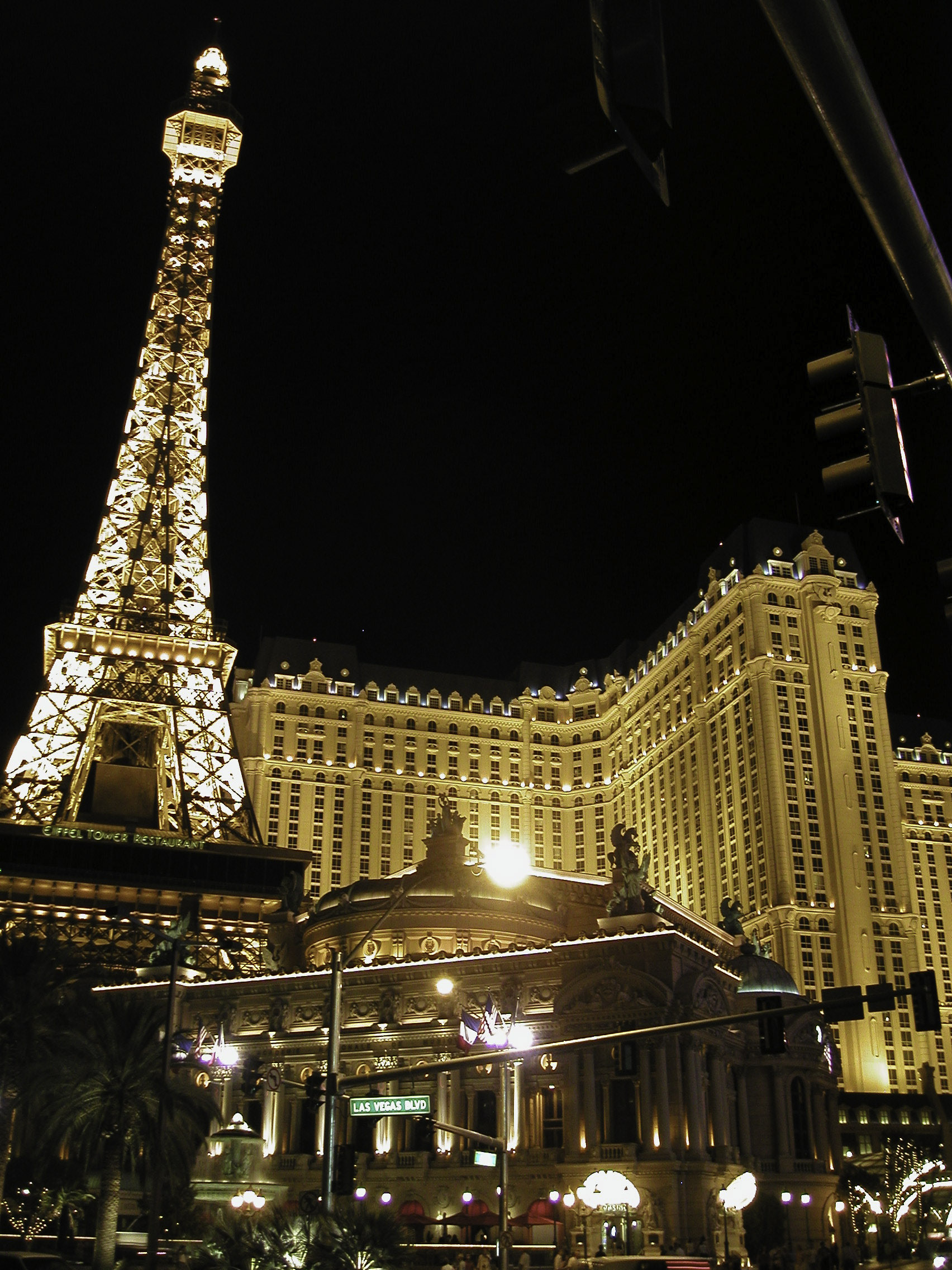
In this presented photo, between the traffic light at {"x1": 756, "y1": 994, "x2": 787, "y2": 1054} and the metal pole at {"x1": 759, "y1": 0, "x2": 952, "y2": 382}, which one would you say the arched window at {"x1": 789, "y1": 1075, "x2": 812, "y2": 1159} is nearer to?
the traffic light at {"x1": 756, "y1": 994, "x2": 787, "y2": 1054}

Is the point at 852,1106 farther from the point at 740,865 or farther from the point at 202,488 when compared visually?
the point at 202,488

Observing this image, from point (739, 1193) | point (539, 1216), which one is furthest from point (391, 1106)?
point (739, 1193)

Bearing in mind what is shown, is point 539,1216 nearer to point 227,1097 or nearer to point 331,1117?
point 227,1097

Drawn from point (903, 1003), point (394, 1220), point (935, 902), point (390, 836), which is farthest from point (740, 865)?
point (394, 1220)

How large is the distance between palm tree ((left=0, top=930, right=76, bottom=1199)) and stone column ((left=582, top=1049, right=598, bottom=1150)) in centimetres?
2776

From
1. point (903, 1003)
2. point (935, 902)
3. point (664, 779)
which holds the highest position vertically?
point (664, 779)

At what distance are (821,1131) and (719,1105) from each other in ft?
30.8

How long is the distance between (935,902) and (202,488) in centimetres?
11465

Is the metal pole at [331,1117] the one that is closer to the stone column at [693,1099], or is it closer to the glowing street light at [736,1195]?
the stone column at [693,1099]

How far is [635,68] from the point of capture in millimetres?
6105

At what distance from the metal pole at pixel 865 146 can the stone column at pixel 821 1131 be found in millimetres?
74299

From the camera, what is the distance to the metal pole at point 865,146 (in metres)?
6.41

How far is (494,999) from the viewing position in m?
74.6

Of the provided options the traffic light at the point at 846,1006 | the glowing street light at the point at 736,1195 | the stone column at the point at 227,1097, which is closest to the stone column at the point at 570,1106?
the glowing street light at the point at 736,1195
